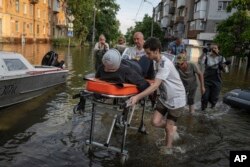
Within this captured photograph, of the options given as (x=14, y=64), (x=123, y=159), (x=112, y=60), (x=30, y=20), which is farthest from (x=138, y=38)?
(x=30, y=20)

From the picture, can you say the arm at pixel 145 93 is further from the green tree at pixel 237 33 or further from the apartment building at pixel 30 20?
the apartment building at pixel 30 20

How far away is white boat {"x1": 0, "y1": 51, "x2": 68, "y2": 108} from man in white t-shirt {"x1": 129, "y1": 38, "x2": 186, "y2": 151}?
454 centimetres

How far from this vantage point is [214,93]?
33.5 feet

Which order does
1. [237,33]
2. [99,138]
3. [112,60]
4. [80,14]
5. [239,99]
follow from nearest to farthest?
1. [112,60]
2. [99,138]
3. [239,99]
4. [237,33]
5. [80,14]

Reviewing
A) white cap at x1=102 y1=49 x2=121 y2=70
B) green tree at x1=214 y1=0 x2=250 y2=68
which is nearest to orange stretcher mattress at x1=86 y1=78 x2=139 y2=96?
white cap at x1=102 y1=49 x2=121 y2=70

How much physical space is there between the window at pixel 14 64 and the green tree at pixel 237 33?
64.0 feet

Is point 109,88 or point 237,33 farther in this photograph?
point 237,33

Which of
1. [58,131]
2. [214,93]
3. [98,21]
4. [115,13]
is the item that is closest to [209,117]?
[214,93]

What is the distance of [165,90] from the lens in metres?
5.67

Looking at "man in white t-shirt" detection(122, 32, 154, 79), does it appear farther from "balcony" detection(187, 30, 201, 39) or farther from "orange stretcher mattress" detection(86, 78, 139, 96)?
"balcony" detection(187, 30, 201, 39)

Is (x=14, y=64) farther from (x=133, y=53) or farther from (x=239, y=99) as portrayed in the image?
(x=239, y=99)

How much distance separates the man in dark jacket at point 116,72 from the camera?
5.45 meters

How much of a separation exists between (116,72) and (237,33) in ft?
76.4

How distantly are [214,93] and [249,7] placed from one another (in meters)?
18.6
